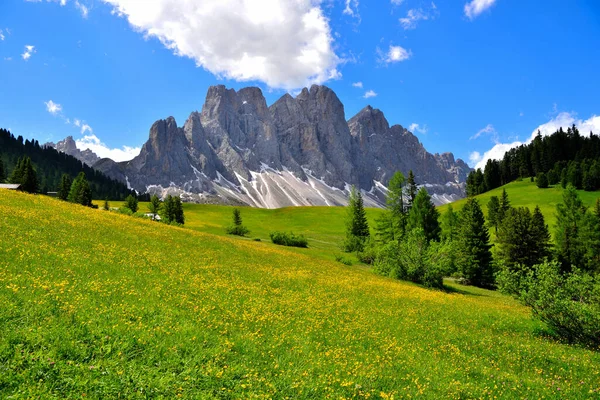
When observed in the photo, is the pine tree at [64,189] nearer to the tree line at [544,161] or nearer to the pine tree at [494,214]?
the pine tree at [494,214]

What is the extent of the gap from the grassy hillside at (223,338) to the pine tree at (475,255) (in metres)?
35.6

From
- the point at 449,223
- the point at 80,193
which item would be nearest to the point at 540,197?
the point at 449,223

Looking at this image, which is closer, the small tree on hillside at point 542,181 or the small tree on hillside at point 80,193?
the small tree on hillside at point 80,193

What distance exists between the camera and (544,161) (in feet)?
468

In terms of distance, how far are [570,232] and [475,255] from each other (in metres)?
22.3

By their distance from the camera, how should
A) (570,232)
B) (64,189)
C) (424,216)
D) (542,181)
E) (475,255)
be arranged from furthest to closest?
(542,181)
(64,189)
(424,216)
(570,232)
(475,255)

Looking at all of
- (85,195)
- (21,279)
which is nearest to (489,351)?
(21,279)

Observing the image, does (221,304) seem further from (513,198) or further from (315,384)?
(513,198)

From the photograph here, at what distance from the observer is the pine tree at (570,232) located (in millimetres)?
61938

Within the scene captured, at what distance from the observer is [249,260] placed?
104ft

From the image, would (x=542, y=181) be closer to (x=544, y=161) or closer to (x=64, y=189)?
(x=544, y=161)

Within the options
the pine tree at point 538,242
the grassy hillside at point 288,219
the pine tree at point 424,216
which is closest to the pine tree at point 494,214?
the pine tree at point 538,242

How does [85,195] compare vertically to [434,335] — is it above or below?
above

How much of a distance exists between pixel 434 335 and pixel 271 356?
9977 millimetres
